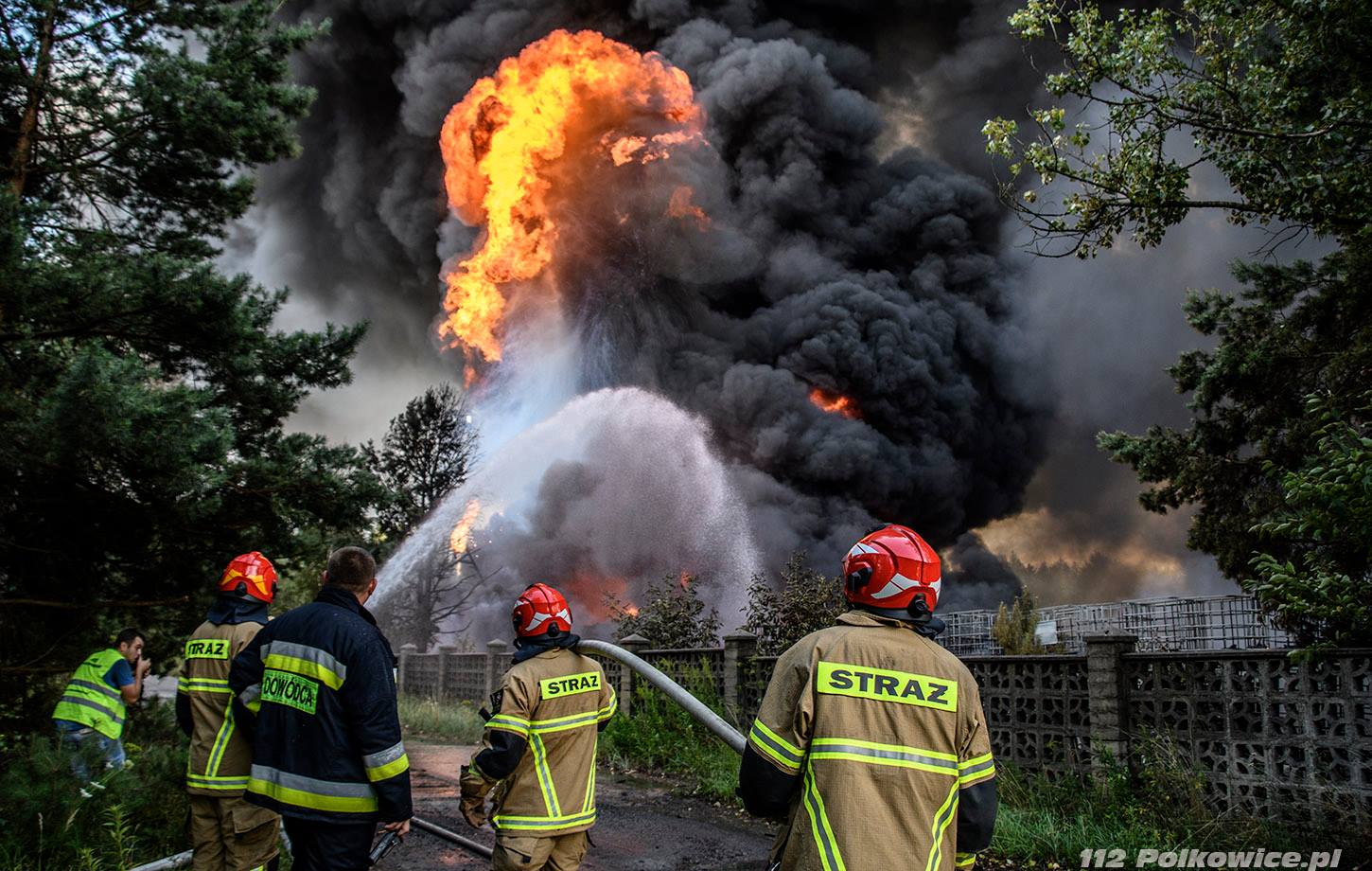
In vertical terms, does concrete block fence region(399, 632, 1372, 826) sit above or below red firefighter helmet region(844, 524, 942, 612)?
below

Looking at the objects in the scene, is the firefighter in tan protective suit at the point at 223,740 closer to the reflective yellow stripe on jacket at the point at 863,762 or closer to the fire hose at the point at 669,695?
the fire hose at the point at 669,695

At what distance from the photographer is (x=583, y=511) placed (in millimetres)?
31484

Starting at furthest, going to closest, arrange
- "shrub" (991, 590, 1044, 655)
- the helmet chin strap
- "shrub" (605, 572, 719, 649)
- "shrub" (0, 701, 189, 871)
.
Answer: "shrub" (991, 590, 1044, 655), "shrub" (605, 572, 719, 649), "shrub" (0, 701, 189, 871), the helmet chin strap

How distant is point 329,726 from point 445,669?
51.9ft

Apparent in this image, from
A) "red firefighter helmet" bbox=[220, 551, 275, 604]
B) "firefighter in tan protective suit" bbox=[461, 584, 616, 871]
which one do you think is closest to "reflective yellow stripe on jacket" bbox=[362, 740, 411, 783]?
"firefighter in tan protective suit" bbox=[461, 584, 616, 871]

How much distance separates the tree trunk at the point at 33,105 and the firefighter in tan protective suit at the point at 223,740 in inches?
232

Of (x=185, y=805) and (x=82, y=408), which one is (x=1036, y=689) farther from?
(x=82, y=408)

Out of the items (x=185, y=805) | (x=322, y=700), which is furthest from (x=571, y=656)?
(x=185, y=805)

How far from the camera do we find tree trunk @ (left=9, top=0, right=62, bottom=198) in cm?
822

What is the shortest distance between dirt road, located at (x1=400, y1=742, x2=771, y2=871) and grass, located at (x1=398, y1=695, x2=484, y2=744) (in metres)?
4.26

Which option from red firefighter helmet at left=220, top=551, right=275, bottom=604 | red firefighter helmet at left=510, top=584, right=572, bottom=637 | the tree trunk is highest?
the tree trunk

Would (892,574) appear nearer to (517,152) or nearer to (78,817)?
(78,817)

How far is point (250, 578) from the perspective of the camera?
4758mm

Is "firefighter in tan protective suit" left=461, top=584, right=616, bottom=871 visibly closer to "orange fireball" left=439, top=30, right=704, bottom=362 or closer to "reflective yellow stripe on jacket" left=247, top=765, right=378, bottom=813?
"reflective yellow stripe on jacket" left=247, top=765, right=378, bottom=813
